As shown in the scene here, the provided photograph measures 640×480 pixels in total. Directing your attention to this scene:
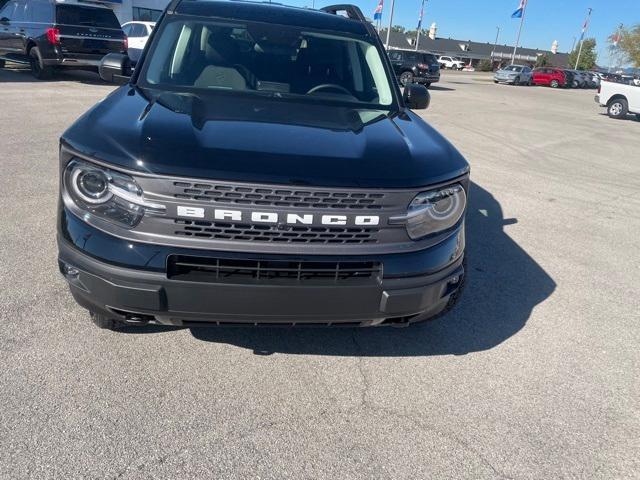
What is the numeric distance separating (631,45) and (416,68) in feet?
202

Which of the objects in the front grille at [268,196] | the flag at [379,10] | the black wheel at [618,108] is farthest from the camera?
the flag at [379,10]

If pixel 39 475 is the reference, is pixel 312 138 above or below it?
above

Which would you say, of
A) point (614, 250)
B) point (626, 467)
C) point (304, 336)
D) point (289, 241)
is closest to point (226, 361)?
point (304, 336)

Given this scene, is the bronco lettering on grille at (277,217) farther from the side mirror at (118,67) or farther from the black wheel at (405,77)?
the black wheel at (405,77)

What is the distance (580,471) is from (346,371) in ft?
3.90

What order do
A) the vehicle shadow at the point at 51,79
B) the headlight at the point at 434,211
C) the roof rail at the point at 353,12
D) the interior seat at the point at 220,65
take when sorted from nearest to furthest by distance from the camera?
the headlight at the point at 434,211 → the interior seat at the point at 220,65 → the roof rail at the point at 353,12 → the vehicle shadow at the point at 51,79

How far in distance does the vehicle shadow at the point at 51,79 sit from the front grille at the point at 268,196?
14.5 metres

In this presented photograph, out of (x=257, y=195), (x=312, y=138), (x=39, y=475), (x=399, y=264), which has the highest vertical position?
(x=312, y=138)

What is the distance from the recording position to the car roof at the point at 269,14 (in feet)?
12.5

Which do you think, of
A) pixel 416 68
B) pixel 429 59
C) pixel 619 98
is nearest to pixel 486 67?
pixel 429 59

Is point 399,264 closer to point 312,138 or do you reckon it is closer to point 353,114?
point 312,138

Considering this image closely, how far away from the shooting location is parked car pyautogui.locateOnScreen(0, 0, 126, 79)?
1347cm

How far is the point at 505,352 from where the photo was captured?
3.20 metres

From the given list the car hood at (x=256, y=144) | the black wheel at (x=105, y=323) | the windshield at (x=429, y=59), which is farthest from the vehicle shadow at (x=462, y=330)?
the windshield at (x=429, y=59)
